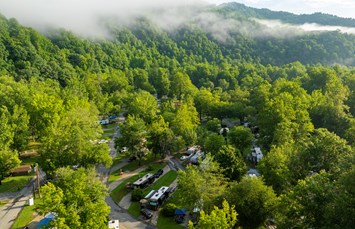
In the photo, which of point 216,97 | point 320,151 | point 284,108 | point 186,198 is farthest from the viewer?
point 216,97

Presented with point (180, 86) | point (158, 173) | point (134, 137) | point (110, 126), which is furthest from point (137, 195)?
point (180, 86)

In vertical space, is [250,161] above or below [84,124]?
below

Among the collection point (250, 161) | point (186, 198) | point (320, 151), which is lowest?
point (250, 161)

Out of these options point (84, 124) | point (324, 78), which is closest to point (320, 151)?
point (84, 124)

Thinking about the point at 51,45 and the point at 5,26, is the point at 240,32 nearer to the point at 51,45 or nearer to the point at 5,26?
the point at 51,45

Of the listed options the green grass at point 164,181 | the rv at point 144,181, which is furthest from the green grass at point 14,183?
the green grass at point 164,181

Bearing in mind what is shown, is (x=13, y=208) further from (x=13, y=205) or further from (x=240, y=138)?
(x=240, y=138)
